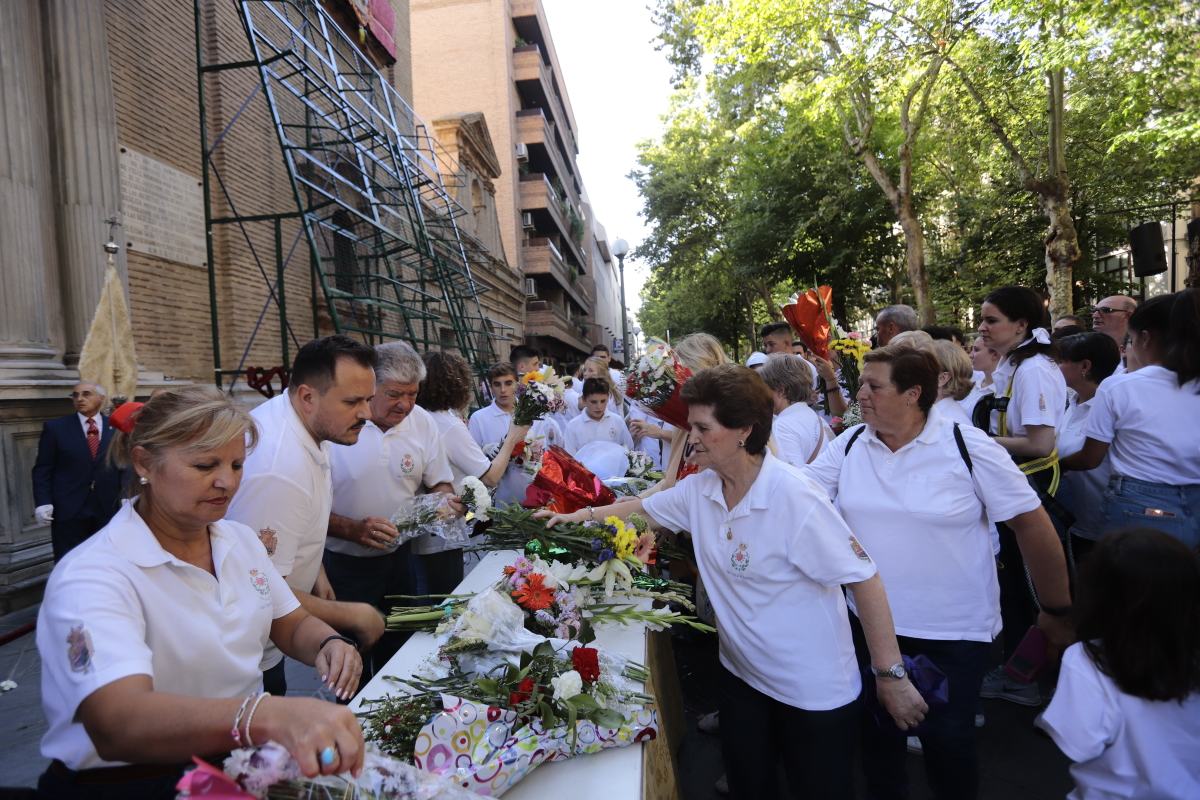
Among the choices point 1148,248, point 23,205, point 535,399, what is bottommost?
point 535,399

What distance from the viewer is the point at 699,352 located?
388cm

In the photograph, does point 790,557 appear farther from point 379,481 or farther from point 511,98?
point 511,98

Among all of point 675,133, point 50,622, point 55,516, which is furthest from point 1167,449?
point 675,133

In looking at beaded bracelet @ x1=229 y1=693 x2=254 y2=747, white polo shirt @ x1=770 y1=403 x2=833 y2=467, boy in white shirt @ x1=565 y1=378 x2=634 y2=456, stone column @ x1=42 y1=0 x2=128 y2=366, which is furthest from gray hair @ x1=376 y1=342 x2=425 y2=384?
stone column @ x1=42 y1=0 x2=128 y2=366

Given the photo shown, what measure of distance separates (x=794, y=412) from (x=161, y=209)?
7532 millimetres

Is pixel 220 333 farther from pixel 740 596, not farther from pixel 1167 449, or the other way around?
pixel 1167 449

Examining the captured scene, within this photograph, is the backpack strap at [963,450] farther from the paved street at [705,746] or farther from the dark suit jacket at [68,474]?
the dark suit jacket at [68,474]

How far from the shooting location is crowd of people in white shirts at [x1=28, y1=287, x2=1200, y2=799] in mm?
1623

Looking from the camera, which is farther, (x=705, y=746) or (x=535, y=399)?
(x=535, y=399)

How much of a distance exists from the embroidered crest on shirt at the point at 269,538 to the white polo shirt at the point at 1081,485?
3.93 metres

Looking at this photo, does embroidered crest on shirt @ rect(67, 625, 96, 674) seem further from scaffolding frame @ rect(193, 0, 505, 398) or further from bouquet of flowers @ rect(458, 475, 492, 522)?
scaffolding frame @ rect(193, 0, 505, 398)

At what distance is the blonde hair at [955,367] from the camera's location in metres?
3.57

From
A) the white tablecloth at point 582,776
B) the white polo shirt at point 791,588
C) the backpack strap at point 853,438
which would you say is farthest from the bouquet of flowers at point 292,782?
the backpack strap at point 853,438

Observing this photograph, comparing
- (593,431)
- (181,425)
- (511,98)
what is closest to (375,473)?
(181,425)
